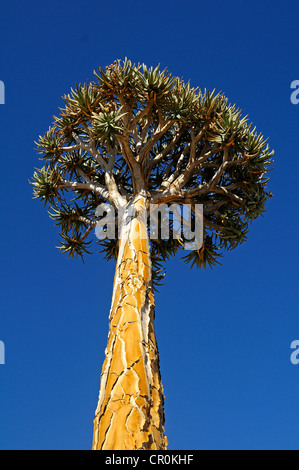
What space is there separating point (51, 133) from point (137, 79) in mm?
1943

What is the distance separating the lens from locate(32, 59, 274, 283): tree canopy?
861 cm

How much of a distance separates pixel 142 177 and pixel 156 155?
1506mm

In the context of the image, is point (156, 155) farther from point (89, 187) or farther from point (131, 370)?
point (131, 370)

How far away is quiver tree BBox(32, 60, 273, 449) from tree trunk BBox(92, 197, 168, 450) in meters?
0.02

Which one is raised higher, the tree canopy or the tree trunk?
the tree canopy

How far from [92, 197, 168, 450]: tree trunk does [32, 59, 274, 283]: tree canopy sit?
169 cm

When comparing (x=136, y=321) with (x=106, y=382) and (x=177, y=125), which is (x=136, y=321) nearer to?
(x=106, y=382)

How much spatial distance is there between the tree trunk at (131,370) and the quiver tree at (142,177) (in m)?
0.02

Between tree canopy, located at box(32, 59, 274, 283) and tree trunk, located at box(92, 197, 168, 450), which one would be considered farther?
tree canopy, located at box(32, 59, 274, 283)

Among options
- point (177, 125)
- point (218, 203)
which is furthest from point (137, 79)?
point (218, 203)

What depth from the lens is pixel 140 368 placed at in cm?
618

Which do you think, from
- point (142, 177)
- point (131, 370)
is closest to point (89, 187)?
point (142, 177)

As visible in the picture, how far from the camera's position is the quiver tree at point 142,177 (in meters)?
6.78

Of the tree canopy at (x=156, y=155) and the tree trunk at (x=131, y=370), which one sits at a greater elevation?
the tree canopy at (x=156, y=155)
